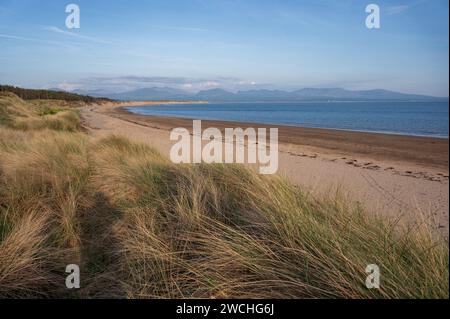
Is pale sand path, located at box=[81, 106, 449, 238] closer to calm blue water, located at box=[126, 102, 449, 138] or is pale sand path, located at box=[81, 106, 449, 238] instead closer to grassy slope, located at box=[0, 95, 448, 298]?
grassy slope, located at box=[0, 95, 448, 298]

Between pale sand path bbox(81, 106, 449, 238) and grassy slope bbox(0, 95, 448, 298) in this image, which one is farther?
pale sand path bbox(81, 106, 449, 238)

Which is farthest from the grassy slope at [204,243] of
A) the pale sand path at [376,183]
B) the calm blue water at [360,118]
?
the calm blue water at [360,118]

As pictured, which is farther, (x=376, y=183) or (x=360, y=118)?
(x=360, y=118)

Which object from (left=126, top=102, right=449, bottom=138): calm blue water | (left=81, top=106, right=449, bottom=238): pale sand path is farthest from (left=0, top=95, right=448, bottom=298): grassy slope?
(left=126, top=102, right=449, bottom=138): calm blue water

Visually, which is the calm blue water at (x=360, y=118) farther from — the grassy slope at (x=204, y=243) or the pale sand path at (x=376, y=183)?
the pale sand path at (x=376, y=183)

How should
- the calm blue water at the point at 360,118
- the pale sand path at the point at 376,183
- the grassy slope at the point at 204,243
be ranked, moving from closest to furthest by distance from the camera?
the grassy slope at the point at 204,243
the pale sand path at the point at 376,183
the calm blue water at the point at 360,118

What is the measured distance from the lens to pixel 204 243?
2816mm

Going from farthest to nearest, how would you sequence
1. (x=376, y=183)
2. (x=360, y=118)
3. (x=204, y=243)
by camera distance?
(x=360, y=118)
(x=376, y=183)
(x=204, y=243)

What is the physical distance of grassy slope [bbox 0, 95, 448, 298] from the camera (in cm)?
214

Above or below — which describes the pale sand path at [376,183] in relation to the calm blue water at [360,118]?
below

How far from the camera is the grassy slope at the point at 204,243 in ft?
7.02

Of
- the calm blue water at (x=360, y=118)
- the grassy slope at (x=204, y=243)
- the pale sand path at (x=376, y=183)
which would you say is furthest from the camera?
the calm blue water at (x=360, y=118)

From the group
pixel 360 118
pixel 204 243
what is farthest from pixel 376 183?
pixel 360 118

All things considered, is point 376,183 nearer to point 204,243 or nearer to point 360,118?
point 204,243
